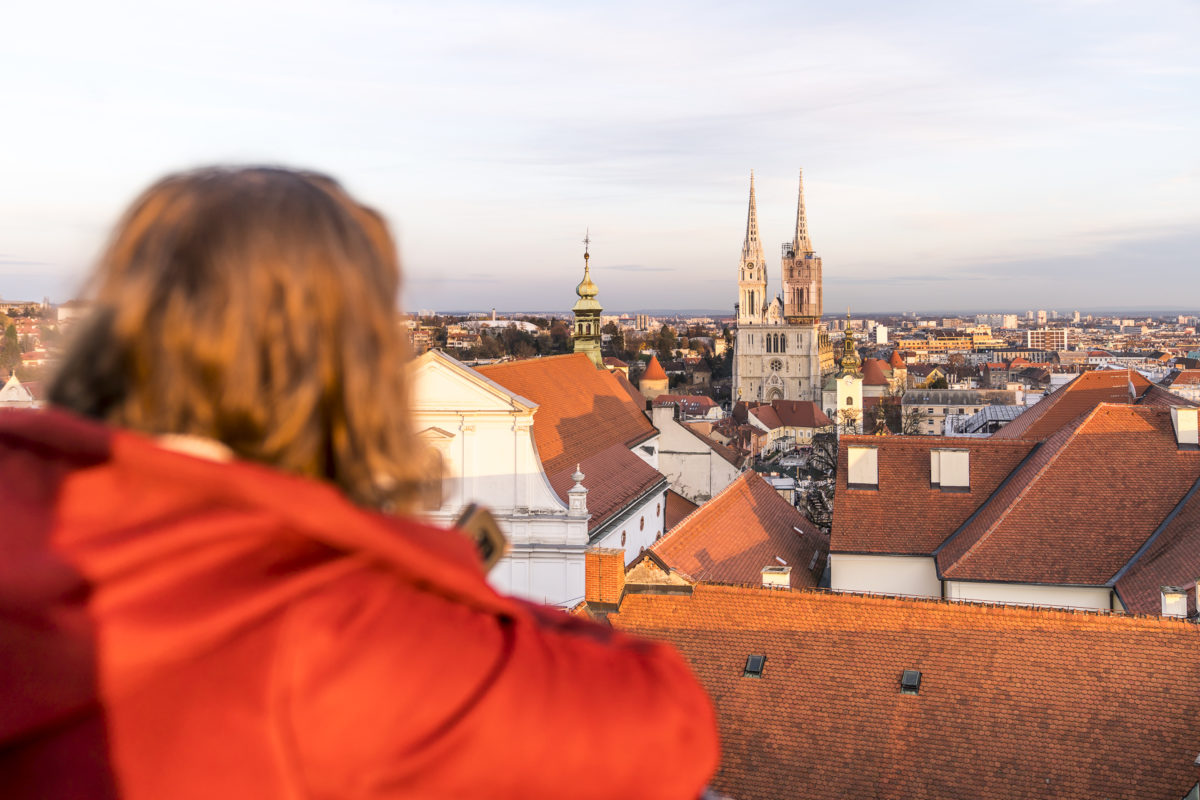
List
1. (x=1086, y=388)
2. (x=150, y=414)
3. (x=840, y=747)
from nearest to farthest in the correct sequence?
(x=150, y=414) < (x=840, y=747) < (x=1086, y=388)

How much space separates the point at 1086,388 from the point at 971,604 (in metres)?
23.3

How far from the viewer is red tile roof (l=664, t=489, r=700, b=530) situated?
90.7 ft

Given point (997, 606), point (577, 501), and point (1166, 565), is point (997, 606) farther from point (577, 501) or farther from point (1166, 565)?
point (577, 501)

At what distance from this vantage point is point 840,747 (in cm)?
1053

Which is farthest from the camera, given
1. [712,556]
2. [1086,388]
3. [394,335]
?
[1086,388]

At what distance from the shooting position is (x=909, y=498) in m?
18.8

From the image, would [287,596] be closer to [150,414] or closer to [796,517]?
[150,414]

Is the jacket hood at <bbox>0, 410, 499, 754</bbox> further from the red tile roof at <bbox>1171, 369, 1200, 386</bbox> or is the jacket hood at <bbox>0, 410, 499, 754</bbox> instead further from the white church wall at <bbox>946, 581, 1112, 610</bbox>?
the red tile roof at <bbox>1171, 369, 1200, 386</bbox>

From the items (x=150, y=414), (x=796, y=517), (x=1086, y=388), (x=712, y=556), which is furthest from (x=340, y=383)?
(x=1086, y=388)

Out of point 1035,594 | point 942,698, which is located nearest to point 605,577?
point 942,698

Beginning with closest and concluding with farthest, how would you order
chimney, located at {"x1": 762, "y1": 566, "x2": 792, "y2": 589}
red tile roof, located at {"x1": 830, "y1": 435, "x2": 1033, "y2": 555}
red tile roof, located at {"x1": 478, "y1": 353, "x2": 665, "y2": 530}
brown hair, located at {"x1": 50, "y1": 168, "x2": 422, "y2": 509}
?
brown hair, located at {"x1": 50, "y1": 168, "x2": 422, "y2": 509}
chimney, located at {"x1": 762, "y1": 566, "x2": 792, "y2": 589}
red tile roof, located at {"x1": 830, "y1": 435, "x2": 1033, "y2": 555}
red tile roof, located at {"x1": 478, "y1": 353, "x2": 665, "y2": 530}

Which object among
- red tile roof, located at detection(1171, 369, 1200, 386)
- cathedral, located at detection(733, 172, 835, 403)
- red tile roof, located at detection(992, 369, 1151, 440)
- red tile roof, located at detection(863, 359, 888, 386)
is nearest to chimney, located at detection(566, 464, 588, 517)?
red tile roof, located at detection(992, 369, 1151, 440)

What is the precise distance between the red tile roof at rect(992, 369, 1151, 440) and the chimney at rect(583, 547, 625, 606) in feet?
49.9

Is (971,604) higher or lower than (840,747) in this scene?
higher
